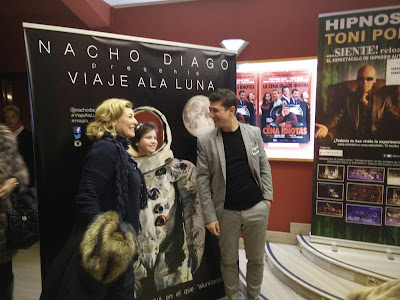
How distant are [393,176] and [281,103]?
145cm

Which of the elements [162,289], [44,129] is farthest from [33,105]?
Result: [162,289]

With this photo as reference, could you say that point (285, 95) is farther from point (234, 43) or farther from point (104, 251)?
point (104, 251)

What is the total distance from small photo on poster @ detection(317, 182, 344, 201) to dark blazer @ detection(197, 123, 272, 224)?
3.92 ft

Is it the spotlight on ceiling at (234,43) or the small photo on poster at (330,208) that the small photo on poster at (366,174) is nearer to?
the small photo on poster at (330,208)

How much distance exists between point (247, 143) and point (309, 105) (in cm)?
163

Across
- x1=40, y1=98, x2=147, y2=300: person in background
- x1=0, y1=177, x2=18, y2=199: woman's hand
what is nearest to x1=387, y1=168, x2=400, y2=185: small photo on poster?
x1=40, y1=98, x2=147, y2=300: person in background

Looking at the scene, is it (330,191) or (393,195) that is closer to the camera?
(393,195)

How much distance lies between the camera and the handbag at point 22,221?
1890 millimetres

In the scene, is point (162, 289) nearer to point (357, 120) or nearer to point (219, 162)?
point (219, 162)

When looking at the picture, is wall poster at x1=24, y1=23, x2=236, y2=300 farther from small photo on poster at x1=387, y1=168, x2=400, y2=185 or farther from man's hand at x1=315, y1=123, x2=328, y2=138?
small photo on poster at x1=387, y1=168, x2=400, y2=185

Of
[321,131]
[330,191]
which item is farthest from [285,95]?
[330,191]

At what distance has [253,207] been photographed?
2422 millimetres

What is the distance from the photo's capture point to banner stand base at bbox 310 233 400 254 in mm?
3190

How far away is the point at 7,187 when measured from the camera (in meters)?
1.82
